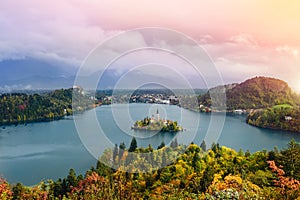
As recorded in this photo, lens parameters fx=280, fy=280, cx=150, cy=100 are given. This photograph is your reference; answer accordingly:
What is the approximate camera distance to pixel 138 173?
6035 millimetres

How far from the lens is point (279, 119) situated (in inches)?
778

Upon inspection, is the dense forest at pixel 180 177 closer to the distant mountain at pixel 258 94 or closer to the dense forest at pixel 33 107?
the dense forest at pixel 33 107

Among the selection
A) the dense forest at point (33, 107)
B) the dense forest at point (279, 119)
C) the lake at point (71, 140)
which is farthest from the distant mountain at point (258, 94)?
the dense forest at point (33, 107)

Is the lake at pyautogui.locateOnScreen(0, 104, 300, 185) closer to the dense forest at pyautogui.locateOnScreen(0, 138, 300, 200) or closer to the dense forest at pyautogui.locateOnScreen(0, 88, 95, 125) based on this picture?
the dense forest at pyautogui.locateOnScreen(0, 138, 300, 200)

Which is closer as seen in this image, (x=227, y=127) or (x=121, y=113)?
(x=121, y=113)

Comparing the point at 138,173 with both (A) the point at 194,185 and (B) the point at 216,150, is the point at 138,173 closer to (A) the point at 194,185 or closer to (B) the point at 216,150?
(A) the point at 194,185

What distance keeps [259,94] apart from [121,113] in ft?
84.1

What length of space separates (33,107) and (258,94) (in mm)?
20868

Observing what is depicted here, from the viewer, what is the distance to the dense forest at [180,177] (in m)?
2.23

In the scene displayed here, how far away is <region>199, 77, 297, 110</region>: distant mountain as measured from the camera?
2608 cm

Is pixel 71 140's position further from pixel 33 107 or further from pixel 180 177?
pixel 180 177

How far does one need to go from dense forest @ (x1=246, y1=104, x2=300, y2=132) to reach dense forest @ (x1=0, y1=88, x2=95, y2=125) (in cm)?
1410

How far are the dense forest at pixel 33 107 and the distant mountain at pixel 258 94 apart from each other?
1509 centimetres

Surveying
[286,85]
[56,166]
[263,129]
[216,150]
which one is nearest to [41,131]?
[56,166]
